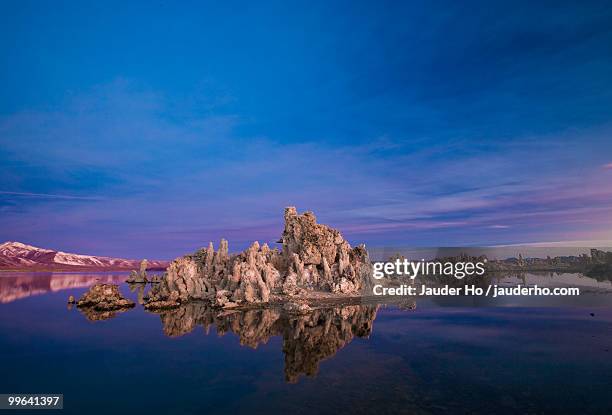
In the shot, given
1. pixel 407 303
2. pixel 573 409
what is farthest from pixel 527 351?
pixel 407 303

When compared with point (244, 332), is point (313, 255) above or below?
above

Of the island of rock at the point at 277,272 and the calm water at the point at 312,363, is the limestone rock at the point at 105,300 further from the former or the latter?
the calm water at the point at 312,363

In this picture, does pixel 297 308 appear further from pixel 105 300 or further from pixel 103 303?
pixel 105 300

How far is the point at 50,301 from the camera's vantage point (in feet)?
258

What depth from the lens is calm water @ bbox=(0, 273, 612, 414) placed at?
22062mm

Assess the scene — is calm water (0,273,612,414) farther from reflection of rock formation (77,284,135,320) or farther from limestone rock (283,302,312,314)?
reflection of rock formation (77,284,135,320)

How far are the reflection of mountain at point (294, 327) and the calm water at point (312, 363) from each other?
217 mm

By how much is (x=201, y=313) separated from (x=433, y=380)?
1496 inches

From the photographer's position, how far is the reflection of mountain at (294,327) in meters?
32.2

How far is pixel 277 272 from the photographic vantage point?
74.4 m

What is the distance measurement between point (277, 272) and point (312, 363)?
45025 millimetres

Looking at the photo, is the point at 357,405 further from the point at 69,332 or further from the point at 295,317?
the point at 69,332

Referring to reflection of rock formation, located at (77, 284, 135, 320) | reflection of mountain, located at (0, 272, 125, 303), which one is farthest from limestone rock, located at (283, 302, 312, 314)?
reflection of mountain, located at (0, 272, 125, 303)

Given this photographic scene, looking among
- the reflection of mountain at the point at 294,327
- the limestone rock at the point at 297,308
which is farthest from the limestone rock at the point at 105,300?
the limestone rock at the point at 297,308
